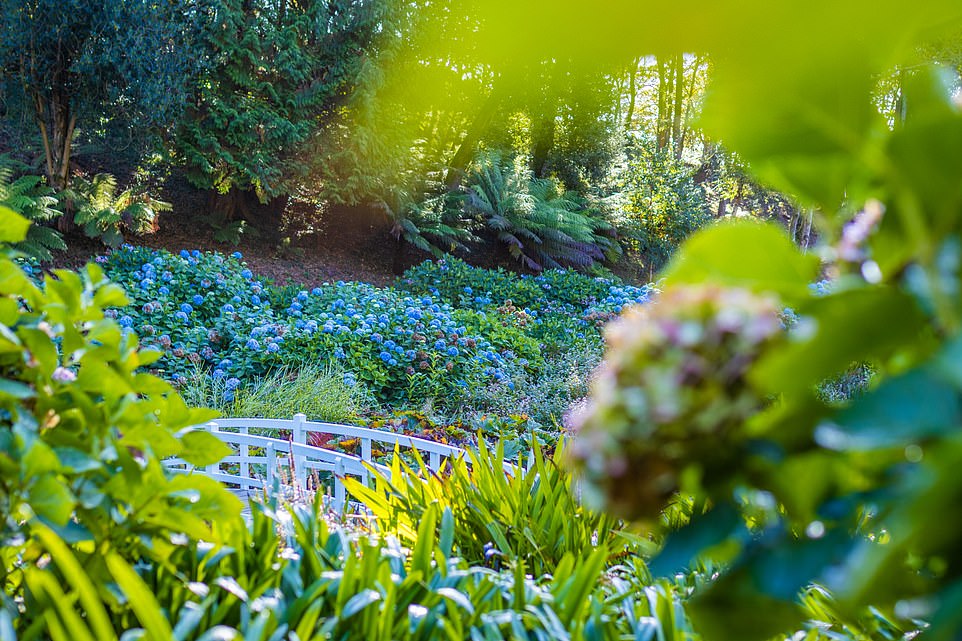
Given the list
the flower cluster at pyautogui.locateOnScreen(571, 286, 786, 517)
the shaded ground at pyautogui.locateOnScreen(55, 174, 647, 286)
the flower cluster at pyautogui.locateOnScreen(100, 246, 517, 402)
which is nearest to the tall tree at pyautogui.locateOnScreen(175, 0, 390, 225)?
the shaded ground at pyautogui.locateOnScreen(55, 174, 647, 286)

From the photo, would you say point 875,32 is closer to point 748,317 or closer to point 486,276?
point 748,317

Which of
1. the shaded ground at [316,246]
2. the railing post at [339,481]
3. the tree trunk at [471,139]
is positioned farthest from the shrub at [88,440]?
the tree trunk at [471,139]

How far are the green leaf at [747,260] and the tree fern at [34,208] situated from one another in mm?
8287

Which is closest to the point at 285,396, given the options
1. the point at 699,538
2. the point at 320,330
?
the point at 320,330

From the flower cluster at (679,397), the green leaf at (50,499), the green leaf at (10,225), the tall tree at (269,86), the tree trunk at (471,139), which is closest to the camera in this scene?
the flower cluster at (679,397)

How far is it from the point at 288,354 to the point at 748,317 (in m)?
5.38

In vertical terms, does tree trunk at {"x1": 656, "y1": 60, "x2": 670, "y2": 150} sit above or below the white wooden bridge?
above

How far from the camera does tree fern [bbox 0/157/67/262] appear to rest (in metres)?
7.23

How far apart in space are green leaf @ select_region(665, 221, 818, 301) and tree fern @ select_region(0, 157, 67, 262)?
8287mm

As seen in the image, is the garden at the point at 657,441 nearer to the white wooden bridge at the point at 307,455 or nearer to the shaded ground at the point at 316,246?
the white wooden bridge at the point at 307,455

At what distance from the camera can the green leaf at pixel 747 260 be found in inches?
17.0

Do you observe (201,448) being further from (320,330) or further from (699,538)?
(320,330)

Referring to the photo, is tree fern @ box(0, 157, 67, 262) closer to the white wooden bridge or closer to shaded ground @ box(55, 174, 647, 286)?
Result: shaded ground @ box(55, 174, 647, 286)

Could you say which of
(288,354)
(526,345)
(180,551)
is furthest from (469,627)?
(526,345)
